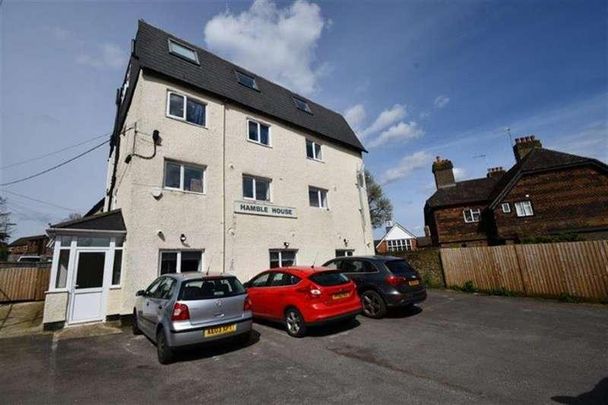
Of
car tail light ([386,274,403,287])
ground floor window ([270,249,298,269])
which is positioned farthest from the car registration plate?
ground floor window ([270,249,298,269])

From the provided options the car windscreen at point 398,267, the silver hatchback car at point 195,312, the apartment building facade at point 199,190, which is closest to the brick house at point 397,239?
the apartment building facade at point 199,190

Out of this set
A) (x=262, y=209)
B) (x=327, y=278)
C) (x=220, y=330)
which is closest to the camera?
(x=220, y=330)

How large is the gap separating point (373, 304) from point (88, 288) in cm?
888

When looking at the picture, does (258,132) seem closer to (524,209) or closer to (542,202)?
(524,209)

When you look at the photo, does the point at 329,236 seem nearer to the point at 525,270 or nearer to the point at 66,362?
the point at 525,270

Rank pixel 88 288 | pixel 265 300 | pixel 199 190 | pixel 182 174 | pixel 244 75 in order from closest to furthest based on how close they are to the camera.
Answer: pixel 265 300 < pixel 88 288 < pixel 182 174 < pixel 199 190 < pixel 244 75

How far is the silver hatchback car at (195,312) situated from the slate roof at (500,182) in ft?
77.7

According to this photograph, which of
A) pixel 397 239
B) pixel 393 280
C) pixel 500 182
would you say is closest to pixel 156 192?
pixel 393 280

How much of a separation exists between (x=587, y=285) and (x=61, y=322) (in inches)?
686

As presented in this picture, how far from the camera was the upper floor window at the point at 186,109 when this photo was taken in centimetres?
1074

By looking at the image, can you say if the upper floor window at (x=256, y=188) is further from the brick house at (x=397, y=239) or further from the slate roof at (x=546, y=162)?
the brick house at (x=397, y=239)

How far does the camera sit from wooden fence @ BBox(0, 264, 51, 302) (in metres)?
15.0

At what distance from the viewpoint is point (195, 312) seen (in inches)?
211

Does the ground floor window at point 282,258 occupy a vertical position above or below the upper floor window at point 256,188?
below
